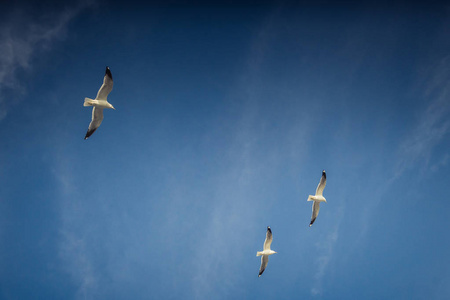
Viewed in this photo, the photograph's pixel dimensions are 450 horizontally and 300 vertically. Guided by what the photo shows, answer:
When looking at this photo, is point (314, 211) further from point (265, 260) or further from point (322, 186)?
point (265, 260)

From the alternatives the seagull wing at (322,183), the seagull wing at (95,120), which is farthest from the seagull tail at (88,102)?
the seagull wing at (322,183)

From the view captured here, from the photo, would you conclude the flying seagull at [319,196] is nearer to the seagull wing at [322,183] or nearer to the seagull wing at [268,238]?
the seagull wing at [322,183]

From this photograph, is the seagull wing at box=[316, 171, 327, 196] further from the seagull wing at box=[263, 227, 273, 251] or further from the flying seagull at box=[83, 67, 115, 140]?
the flying seagull at box=[83, 67, 115, 140]

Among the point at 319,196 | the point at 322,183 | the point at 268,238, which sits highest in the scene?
the point at 322,183

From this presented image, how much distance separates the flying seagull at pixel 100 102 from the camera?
2019 cm

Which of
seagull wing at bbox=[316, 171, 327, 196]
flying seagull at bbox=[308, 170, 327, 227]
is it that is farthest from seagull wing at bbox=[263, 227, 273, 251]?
seagull wing at bbox=[316, 171, 327, 196]

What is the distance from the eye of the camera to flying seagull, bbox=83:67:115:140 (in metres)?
20.2

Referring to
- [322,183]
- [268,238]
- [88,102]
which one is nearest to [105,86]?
[88,102]

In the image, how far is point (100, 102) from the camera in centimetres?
2056

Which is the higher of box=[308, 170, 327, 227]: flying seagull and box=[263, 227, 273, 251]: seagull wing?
box=[308, 170, 327, 227]: flying seagull

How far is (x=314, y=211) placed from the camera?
92.3 ft

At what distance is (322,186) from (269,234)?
18.9 ft

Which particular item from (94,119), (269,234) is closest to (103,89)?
(94,119)

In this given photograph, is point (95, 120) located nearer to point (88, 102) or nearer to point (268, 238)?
point (88, 102)
